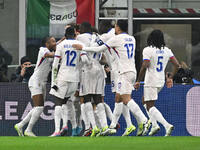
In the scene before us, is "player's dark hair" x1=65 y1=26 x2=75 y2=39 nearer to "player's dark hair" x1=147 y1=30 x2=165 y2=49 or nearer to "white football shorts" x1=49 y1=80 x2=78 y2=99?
"white football shorts" x1=49 y1=80 x2=78 y2=99

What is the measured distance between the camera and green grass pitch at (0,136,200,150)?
12.6 m

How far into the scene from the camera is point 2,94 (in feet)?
58.2

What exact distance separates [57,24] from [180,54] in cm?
324

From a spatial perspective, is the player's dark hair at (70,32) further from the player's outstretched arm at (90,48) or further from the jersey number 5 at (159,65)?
the jersey number 5 at (159,65)

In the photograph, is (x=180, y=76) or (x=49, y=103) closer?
(x=49, y=103)

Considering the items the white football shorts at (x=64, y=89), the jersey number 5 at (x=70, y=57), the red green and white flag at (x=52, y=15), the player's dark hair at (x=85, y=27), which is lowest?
the white football shorts at (x=64, y=89)

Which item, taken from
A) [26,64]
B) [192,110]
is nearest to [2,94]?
[26,64]

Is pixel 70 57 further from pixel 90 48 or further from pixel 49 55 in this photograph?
pixel 90 48

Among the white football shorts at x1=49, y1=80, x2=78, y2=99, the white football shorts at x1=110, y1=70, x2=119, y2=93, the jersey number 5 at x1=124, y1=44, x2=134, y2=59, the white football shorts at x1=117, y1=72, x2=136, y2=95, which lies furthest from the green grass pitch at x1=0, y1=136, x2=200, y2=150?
the white football shorts at x1=110, y1=70, x2=119, y2=93

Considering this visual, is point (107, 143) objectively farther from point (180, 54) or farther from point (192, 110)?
point (180, 54)

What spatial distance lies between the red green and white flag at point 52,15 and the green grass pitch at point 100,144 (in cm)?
671

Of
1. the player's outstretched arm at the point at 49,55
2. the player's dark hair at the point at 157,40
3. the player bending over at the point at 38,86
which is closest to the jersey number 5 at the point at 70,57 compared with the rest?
the player's outstretched arm at the point at 49,55

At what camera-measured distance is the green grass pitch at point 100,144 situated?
12594mm

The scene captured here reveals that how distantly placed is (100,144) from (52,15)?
27.5ft
